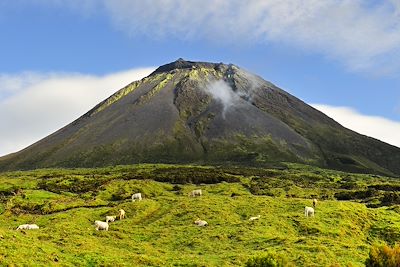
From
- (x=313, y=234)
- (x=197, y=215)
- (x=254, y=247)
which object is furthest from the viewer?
(x=197, y=215)

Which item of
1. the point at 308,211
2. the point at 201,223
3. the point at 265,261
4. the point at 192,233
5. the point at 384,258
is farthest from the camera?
the point at 308,211

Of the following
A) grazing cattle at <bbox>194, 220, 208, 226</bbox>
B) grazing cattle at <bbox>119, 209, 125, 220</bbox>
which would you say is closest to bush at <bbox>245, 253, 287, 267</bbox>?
grazing cattle at <bbox>194, 220, 208, 226</bbox>

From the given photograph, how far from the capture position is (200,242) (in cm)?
4272

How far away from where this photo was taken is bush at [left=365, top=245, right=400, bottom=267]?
98.1ft

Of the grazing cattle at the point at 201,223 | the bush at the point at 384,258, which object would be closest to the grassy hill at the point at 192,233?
the grazing cattle at the point at 201,223

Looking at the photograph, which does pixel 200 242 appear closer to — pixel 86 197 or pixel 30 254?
pixel 30 254

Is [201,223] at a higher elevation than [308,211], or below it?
below

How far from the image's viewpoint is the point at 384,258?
3034cm

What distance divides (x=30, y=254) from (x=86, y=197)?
54.6m

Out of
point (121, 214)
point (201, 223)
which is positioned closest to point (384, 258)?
point (201, 223)

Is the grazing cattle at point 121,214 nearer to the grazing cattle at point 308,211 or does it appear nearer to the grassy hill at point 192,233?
the grassy hill at point 192,233

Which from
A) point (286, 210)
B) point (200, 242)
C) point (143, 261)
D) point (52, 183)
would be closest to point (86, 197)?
point (52, 183)

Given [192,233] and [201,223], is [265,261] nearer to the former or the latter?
[192,233]

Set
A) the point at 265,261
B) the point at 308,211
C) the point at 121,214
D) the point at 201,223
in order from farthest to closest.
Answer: the point at 121,214
the point at 308,211
the point at 201,223
the point at 265,261
